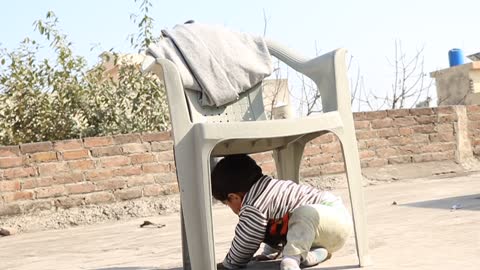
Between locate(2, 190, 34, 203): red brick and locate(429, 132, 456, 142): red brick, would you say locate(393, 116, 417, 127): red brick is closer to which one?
locate(429, 132, 456, 142): red brick

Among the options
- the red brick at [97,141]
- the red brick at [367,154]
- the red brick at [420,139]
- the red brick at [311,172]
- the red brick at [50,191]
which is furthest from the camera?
the red brick at [420,139]

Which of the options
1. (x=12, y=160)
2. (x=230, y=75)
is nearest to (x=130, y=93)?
(x=12, y=160)

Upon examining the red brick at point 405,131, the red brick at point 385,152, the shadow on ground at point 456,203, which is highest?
the red brick at point 405,131

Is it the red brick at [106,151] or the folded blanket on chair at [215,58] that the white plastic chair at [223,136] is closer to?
the folded blanket on chair at [215,58]

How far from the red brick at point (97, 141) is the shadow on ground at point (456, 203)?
2.43 metres

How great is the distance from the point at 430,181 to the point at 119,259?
12.7ft

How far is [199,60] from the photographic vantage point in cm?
323

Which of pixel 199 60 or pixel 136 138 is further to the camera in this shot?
pixel 136 138

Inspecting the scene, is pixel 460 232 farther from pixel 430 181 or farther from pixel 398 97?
pixel 398 97

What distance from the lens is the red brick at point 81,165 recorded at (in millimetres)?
6039

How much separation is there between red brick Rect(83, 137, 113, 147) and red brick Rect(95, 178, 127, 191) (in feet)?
0.97

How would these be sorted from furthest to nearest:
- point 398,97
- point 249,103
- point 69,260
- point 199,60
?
point 398,97, point 69,260, point 249,103, point 199,60

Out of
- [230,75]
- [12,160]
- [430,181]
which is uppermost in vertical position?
[230,75]

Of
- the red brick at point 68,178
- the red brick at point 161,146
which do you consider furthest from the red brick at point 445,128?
the red brick at point 68,178
